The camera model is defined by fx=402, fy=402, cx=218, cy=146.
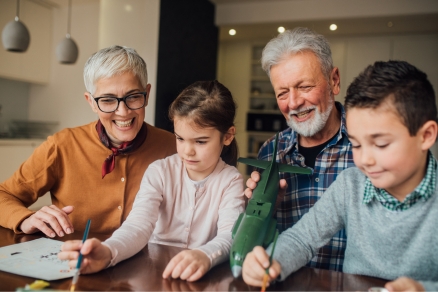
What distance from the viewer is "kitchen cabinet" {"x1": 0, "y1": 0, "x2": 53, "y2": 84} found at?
5109 mm

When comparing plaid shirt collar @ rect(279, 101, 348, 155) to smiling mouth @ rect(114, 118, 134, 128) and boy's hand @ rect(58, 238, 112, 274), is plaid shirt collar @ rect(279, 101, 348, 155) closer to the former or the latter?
smiling mouth @ rect(114, 118, 134, 128)

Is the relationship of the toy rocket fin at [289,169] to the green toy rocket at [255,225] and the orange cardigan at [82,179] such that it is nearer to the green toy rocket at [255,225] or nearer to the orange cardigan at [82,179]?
the green toy rocket at [255,225]

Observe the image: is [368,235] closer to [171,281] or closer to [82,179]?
[171,281]

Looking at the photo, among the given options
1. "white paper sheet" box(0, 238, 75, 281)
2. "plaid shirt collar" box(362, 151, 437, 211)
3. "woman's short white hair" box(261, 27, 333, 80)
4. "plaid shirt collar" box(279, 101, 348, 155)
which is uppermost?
"woman's short white hair" box(261, 27, 333, 80)

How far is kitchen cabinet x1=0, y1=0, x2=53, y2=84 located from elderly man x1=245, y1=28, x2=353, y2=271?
4633 millimetres

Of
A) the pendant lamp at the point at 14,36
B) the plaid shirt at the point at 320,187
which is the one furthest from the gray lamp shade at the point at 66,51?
the plaid shirt at the point at 320,187

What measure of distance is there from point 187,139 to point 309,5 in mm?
4481

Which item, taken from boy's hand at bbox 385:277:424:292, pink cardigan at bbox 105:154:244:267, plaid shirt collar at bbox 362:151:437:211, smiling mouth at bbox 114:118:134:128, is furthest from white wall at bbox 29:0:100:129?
boy's hand at bbox 385:277:424:292

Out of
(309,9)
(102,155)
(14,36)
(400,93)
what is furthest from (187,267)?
(309,9)

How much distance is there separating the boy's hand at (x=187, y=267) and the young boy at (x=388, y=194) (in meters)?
0.10

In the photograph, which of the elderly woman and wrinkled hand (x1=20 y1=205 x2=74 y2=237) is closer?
wrinkled hand (x1=20 y1=205 x2=74 y2=237)

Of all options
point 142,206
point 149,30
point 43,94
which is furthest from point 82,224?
point 43,94

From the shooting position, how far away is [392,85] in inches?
38.9

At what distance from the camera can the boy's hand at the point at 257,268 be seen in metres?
0.88
